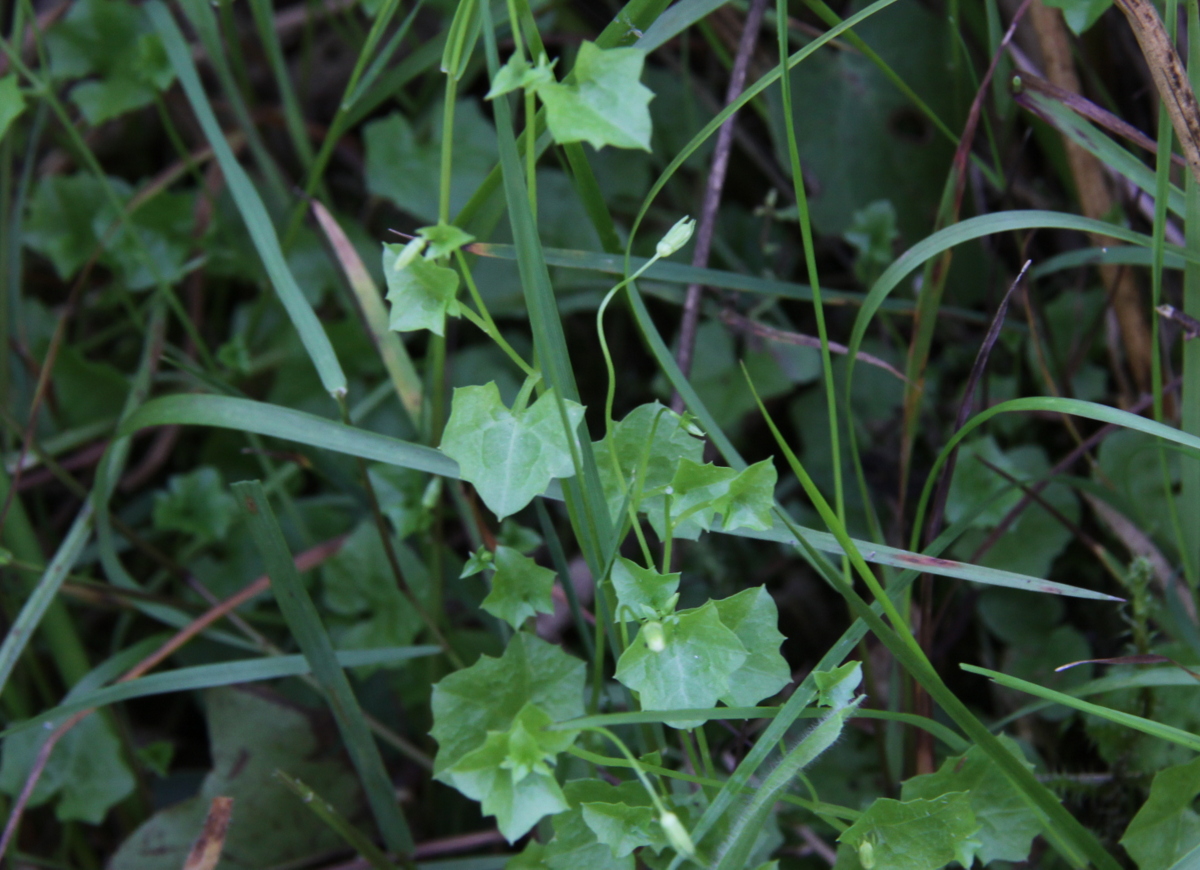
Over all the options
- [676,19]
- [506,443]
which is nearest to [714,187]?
[676,19]

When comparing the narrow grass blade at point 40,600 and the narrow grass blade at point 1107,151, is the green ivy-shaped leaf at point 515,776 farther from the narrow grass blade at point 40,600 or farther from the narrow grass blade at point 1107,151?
the narrow grass blade at point 1107,151

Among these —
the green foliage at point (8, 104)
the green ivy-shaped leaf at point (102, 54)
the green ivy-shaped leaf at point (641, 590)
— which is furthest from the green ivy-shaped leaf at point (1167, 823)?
the green ivy-shaped leaf at point (102, 54)

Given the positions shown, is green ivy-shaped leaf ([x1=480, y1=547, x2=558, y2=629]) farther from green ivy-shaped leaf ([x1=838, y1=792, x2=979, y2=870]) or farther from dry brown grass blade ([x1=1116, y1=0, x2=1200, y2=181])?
dry brown grass blade ([x1=1116, y1=0, x2=1200, y2=181])

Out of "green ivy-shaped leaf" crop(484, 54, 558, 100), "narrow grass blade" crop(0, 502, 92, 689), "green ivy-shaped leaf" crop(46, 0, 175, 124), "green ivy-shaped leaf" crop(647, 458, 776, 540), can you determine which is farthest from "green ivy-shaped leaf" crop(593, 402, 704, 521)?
"green ivy-shaped leaf" crop(46, 0, 175, 124)

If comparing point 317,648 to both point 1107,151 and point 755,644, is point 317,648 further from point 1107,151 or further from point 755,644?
point 1107,151

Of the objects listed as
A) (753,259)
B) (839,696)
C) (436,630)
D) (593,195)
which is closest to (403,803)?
(436,630)

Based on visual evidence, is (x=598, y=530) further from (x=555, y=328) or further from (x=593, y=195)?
(x=593, y=195)
